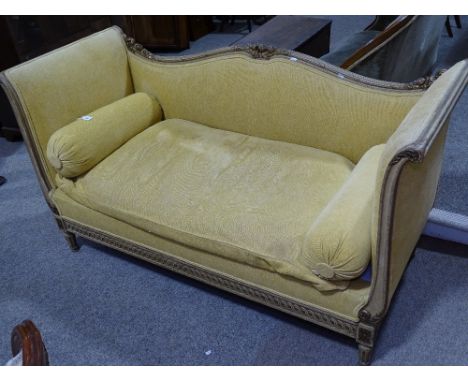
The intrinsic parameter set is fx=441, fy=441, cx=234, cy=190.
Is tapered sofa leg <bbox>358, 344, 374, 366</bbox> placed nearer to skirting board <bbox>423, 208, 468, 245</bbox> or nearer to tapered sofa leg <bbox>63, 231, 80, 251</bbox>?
skirting board <bbox>423, 208, 468, 245</bbox>

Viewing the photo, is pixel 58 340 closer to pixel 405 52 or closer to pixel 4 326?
pixel 4 326

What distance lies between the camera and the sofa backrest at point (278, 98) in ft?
3.96

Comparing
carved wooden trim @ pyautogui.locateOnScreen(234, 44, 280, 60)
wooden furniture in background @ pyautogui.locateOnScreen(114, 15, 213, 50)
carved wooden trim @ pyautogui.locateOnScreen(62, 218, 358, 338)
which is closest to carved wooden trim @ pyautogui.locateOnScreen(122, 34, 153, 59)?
carved wooden trim @ pyautogui.locateOnScreen(234, 44, 280, 60)

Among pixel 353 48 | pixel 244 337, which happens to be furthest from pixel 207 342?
pixel 353 48

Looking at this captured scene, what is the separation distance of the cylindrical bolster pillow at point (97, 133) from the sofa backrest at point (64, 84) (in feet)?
0.20

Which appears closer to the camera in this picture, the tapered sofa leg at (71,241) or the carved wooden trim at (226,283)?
the carved wooden trim at (226,283)

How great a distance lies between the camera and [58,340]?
1.22 metres

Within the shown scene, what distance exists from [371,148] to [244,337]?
2.04ft

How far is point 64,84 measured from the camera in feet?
4.58

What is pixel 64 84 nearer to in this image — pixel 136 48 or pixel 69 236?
pixel 136 48

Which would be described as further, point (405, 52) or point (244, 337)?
point (405, 52)

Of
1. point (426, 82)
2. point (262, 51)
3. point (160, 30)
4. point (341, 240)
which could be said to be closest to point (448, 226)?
point (426, 82)

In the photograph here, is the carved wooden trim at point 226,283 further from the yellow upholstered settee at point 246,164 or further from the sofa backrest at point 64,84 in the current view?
the sofa backrest at point 64,84

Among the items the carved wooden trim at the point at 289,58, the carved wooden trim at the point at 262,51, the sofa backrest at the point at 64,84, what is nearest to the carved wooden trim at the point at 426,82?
the carved wooden trim at the point at 289,58
